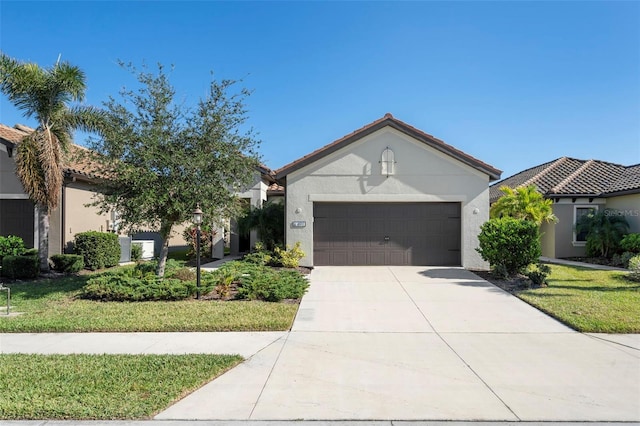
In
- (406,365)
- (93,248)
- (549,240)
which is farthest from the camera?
(549,240)

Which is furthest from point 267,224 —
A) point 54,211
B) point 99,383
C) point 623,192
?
point 623,192

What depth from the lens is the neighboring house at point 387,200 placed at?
13.4 m

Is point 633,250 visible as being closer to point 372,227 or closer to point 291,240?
point 372,227

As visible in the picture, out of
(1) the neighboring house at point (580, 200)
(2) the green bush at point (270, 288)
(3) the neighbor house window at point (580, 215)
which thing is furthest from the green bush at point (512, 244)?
(3) the neighbor house window at point (580, 215)

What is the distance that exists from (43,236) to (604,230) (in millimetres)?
20288

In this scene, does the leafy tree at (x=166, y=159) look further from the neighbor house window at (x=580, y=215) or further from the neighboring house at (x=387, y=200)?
the neighbor house window at (x=580, y=215)

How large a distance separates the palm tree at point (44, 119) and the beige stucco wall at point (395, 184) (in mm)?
7020

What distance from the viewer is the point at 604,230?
1511cm

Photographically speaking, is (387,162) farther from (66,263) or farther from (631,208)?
(66,263)

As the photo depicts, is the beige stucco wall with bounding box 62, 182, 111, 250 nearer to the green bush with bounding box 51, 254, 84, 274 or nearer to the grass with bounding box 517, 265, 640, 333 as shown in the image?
the green bush with bounding box 51, 254, 84, 274

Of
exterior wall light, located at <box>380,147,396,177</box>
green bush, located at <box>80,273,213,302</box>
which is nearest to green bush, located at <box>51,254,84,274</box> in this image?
green bush, located at <box>80,273,213,302</box>

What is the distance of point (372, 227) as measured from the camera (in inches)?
540

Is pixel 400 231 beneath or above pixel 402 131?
beneath

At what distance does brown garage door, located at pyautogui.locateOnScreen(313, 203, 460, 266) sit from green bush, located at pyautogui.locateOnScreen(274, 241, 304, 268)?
161 cm
